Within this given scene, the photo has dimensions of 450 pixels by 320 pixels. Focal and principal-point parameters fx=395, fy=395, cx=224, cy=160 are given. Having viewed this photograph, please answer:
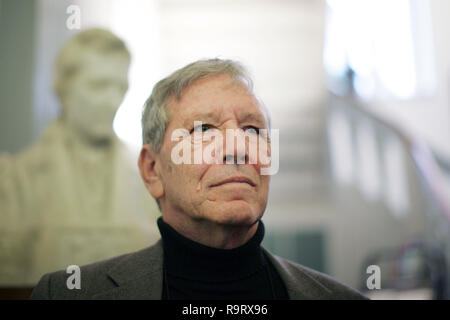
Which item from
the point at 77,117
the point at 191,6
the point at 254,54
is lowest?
the point at 77,117

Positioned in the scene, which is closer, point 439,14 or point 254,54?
point 254,54

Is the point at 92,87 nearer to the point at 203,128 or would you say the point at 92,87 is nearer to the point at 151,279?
the point at 203,128

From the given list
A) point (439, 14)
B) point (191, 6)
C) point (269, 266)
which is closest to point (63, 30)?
point (191, 6)

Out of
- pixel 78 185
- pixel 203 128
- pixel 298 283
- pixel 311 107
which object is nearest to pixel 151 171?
pixel 203 128

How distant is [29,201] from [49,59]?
708 millimetres

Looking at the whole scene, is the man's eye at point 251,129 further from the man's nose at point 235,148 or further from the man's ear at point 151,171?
the man's ear at point 151,171

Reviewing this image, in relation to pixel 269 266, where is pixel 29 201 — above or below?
above

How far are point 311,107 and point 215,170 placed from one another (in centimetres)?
175

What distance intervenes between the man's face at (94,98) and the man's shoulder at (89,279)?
Answer: 3.34ft

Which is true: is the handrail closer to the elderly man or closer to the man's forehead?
the elderly man

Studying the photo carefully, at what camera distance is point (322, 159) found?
2480 millimetres

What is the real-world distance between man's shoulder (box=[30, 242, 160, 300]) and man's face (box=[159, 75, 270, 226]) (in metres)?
0.15

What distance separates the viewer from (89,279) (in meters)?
0.93
